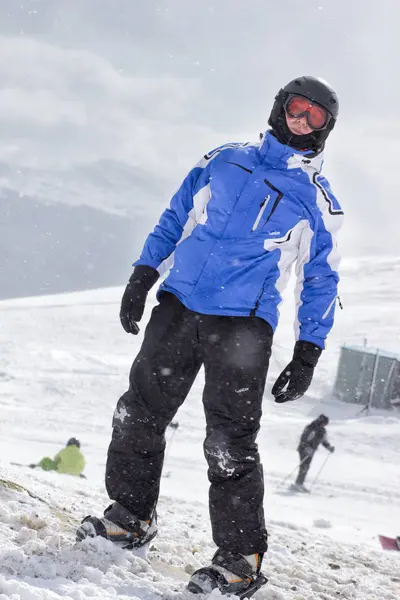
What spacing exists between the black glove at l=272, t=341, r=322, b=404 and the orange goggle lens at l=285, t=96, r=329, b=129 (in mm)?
960

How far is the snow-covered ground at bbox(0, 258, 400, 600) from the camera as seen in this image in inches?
93.6

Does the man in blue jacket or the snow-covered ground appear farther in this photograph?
the man in blue jacket

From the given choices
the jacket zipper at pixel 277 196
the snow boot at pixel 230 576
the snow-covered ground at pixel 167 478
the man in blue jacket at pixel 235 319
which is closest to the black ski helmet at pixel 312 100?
the man in blue jacket at pixel 235 319

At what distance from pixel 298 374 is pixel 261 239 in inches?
22.9

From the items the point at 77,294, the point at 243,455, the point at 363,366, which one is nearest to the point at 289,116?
the point at 243,455

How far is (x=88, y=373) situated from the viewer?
998 inches

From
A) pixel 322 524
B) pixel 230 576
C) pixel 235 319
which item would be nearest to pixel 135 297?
pixel 235 319

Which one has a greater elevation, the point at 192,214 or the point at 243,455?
the point at 192,214

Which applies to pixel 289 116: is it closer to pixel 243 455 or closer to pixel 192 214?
pixel 192 214

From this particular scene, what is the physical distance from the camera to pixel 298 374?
2715mm

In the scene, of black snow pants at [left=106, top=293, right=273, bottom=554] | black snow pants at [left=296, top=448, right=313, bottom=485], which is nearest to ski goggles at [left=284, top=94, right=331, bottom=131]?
black snow pants at [left=106, top=293, right=273, bottom=554]

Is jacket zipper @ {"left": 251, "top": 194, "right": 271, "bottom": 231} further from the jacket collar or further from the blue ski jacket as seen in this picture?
the jacket collar

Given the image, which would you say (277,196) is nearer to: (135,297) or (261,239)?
(261,239)

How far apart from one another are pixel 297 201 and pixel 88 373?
76.6 ft
